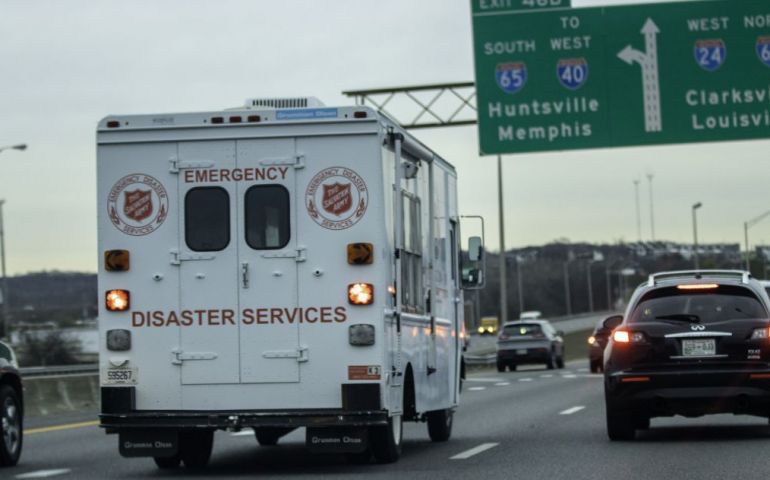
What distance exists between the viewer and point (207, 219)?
14.5m

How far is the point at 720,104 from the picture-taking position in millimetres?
29859

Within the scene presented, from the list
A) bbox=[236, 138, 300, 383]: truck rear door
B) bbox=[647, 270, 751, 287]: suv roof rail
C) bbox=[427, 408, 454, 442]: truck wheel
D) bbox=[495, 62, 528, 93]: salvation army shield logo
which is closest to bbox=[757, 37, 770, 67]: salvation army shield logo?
bbox=[495, 62, 528, 93]: salvation army shield logo

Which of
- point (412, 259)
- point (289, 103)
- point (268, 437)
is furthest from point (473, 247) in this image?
point (289, 103)

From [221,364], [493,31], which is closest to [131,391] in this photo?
[221,364]

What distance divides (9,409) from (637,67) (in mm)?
16598

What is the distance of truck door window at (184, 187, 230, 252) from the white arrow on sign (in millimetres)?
16236

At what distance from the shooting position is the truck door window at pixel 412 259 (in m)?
15.2

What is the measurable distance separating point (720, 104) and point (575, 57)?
2673 millimetres

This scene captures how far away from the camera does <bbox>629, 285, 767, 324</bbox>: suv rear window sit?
1650cm

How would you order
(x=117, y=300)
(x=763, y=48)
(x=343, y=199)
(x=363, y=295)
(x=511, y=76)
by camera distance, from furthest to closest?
(x=511, y=76) < (x=763, y=48) < (x=117, y=300) < (x=343, y=199) < (x=363, y=295)

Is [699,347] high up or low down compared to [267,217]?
down

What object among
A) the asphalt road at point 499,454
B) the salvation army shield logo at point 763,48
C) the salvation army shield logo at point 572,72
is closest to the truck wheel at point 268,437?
the asphalt road at point 499,454

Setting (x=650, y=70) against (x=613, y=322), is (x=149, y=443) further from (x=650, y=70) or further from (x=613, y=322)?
(x=650, y=70)

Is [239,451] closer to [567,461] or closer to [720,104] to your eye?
[567,461]
